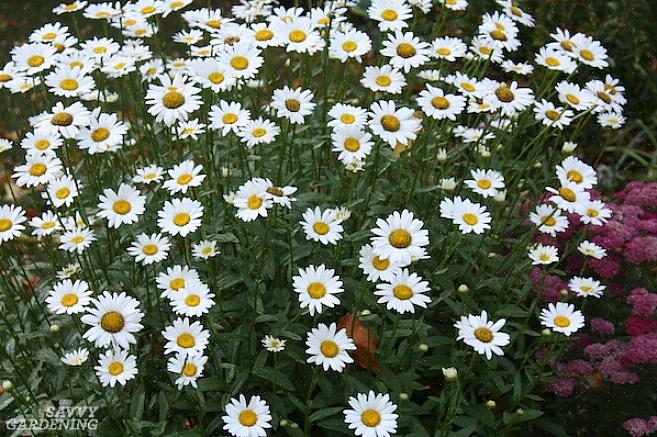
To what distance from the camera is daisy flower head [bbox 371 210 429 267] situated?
2.49m

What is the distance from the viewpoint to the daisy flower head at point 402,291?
2484mm

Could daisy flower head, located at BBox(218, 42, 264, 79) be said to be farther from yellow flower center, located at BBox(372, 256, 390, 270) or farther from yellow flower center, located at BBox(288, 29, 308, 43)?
yellow flower center, located at BBox(372, 256, 390, 270)

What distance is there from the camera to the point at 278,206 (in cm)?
290

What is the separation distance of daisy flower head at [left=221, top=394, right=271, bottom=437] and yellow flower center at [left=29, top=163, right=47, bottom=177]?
1104 millimetres

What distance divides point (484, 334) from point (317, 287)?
1.85 feet

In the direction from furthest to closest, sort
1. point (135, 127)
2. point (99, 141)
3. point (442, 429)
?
1. point (135, 127)
2. point (99, 141)
3. point (442, 429)

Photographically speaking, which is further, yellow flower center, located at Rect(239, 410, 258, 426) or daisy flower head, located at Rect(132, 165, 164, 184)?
daisy flower head, located at Rect(132, 165, 164, 184)

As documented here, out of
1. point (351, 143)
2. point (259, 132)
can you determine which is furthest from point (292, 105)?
point (351, 143)

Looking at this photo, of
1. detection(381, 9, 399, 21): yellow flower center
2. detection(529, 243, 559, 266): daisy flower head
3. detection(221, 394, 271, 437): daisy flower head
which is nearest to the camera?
detection(221, 394, 271, 437): daisy flower head

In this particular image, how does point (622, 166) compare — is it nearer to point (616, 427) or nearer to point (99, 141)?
point (616, 427)

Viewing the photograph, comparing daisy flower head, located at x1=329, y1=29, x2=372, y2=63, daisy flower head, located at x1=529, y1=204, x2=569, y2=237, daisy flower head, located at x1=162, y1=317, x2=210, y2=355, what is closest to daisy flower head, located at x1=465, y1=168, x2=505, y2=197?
daisy flower head, located at x1=529, y1=204, x2=569, y2=237

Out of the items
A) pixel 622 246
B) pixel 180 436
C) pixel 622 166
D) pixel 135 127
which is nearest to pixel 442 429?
pixel 180 436

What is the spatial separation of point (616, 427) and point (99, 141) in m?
2.30

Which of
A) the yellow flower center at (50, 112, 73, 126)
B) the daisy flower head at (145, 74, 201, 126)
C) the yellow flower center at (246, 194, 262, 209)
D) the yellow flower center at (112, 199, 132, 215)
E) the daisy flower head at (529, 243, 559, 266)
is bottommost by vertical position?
the daisy flower head at (529, 243, 559, 266)
